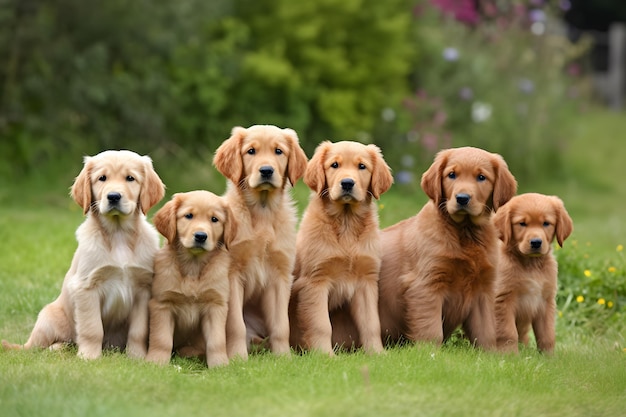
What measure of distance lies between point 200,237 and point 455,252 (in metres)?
1.71

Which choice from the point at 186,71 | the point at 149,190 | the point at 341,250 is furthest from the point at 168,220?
the point at 186,71

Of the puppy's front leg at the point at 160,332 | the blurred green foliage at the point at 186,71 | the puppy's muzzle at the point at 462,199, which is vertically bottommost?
the puppy's front leg at the point at 160,332

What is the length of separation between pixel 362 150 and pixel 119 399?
244 centimetres

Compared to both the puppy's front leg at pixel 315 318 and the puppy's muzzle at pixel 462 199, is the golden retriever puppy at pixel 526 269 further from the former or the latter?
the puppy's front leg at pixel 315 318

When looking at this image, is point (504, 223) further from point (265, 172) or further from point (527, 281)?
point (265, 172)

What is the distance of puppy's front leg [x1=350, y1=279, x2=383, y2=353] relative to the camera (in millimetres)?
6645

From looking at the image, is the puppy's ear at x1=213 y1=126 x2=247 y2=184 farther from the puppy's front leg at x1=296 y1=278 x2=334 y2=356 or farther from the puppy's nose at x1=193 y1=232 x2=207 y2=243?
the puppy's front leg at x1=296 y1=278 x2=334 y2=356

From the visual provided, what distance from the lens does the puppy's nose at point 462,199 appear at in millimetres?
6414

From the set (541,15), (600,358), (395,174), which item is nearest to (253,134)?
(600,358)

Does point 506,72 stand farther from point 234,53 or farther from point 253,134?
point 253,134

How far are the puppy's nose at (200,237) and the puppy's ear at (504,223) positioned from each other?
6.70 ft

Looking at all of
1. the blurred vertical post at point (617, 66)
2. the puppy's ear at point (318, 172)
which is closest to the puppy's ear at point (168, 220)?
the puppy's ear at point (318, 172)

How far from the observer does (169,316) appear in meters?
6.31

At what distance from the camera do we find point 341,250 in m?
6.63
